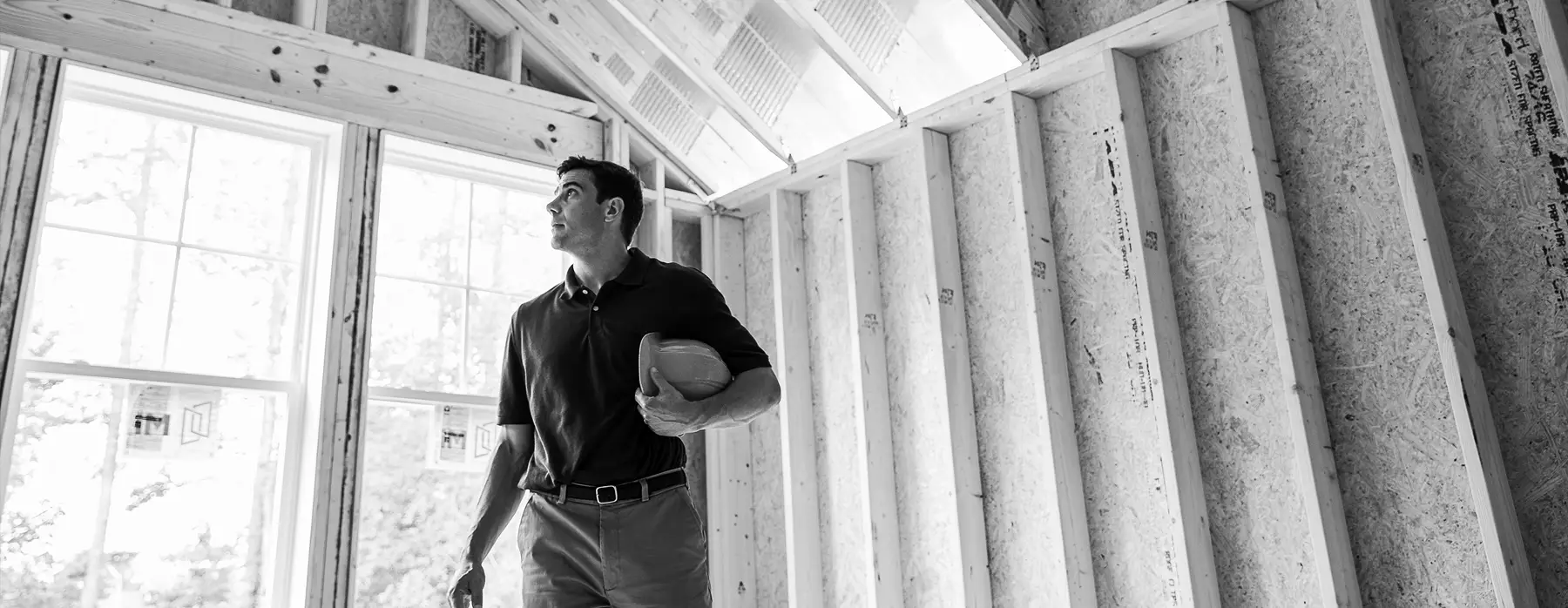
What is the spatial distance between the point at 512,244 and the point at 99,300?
146 centimetres

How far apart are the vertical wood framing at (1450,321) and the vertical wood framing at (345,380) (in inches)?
126

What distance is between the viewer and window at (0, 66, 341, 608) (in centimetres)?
312

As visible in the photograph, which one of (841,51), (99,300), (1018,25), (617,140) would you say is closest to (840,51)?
(841,51)

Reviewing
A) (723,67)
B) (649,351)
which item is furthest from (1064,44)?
(649,351)

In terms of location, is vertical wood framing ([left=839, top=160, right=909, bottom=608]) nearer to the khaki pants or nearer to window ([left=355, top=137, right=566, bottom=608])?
window ([left=355, top=137, right=566, bottom=608])

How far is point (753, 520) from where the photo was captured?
4.33 metres

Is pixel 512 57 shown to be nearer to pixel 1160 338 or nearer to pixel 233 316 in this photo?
pixel 233 316

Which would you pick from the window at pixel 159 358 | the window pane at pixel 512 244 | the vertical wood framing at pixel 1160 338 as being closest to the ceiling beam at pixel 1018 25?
the vertical wood framing at pixel 1160 338

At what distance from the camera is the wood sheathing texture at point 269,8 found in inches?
146

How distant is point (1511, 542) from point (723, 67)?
116 inches

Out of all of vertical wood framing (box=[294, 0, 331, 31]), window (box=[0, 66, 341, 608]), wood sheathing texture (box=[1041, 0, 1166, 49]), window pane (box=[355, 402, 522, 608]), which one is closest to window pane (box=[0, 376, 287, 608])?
window (box=[0, 66, 341, 608])

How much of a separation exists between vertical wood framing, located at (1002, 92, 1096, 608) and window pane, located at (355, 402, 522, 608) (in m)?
2.05

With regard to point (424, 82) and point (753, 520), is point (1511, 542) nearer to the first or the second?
point (753, 520)

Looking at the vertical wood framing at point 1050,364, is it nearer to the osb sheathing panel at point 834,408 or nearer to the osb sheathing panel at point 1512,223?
the osb sheathing panel at point 834,408
